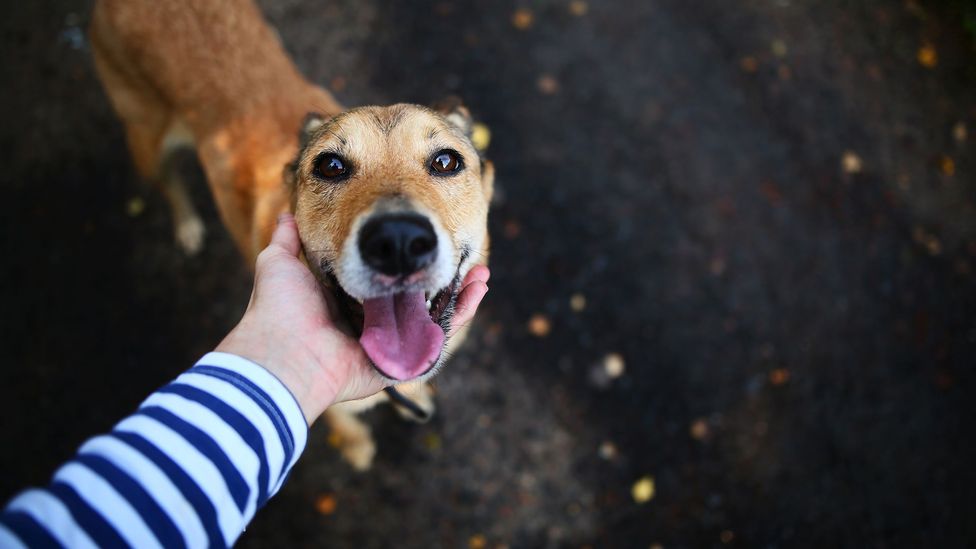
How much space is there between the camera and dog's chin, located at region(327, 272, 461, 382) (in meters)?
2.31

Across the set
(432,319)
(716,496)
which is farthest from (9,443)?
(716,496)

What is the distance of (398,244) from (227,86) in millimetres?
1998

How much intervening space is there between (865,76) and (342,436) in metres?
6.19

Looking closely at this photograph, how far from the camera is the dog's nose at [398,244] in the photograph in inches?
82.4

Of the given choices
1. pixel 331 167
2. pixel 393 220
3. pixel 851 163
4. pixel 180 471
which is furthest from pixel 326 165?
pixel 851 163

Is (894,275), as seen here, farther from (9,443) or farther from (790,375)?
(9,443)

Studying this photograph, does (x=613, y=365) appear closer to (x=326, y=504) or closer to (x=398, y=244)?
(x=326, y=504)

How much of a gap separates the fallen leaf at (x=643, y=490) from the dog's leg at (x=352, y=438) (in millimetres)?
2128

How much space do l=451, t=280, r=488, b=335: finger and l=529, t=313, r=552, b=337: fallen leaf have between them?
217cm

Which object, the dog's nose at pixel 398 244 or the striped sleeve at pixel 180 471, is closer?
the striped sleeve at pixel 180 471

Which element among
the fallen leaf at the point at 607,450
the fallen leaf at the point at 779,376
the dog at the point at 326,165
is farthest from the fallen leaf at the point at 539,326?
the fallen leaf at the point at 779,376

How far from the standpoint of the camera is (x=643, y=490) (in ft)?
14.3

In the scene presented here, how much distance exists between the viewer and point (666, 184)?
16.7ft

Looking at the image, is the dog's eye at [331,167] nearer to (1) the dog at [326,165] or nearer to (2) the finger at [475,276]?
(1) the dog at [326,165]
